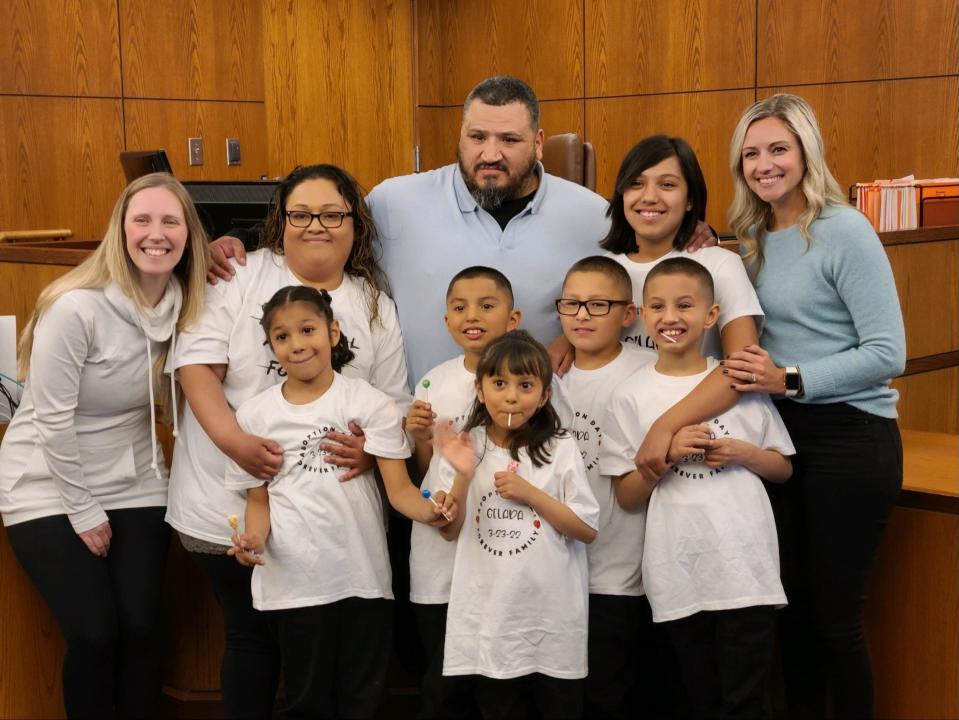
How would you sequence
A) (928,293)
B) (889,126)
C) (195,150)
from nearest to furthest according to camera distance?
(928,293), (889,126), (195,150)

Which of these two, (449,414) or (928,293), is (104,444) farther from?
(928,293)

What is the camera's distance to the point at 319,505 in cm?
228

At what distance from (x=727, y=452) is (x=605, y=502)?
1.02 ft

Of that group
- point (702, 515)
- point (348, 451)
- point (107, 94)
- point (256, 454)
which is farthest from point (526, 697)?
point (107, 94)

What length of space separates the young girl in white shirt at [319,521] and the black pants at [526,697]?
0.25 meters

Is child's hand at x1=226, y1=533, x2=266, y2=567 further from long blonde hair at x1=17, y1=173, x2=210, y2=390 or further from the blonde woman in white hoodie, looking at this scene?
long blonde hair at x1=17, y1=173, x2=210, y2=390

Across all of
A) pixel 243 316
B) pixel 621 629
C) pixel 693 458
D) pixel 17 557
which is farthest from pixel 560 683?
pixel 17 557

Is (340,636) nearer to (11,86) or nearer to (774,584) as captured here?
(774,584)

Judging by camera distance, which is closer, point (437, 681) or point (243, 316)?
point (437, 681)

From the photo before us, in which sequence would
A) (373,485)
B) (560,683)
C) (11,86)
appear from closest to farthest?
(560,683)
(373,485)
(11,86)

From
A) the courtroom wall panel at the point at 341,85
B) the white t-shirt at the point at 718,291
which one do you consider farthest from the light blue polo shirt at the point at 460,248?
the courtroom wall panel at the point at 341,85

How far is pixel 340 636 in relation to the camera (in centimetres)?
233

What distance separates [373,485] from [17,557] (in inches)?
36.2

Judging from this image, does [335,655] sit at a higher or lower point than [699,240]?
lower
